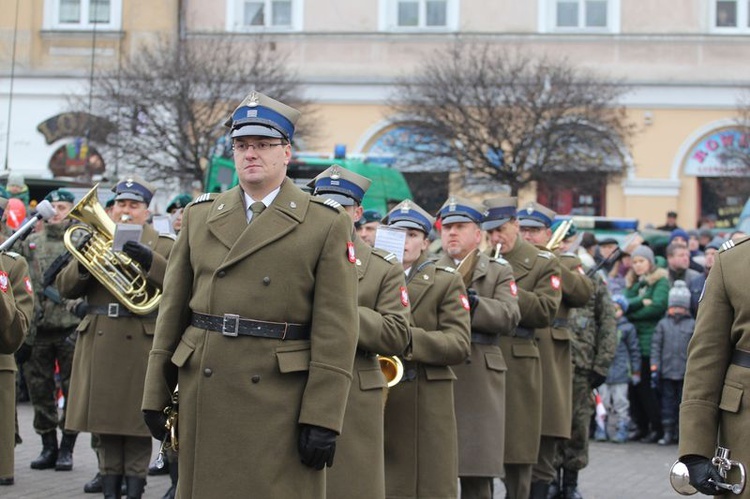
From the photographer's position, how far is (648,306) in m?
15.4

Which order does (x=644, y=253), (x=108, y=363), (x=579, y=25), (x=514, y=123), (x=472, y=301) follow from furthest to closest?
(x=579, y=25)
(x=514, y=123)
(x=644, y=253)
(x=108, y=363)
(x=472, y=301)

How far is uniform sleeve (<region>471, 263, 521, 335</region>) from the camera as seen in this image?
9023 millimetres

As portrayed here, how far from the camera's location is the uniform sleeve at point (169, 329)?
6.00m

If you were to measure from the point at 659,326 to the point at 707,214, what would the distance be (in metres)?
17.1

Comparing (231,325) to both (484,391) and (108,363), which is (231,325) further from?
(108,363)

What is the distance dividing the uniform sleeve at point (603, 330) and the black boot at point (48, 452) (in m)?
4.56

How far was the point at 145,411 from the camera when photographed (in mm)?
6012

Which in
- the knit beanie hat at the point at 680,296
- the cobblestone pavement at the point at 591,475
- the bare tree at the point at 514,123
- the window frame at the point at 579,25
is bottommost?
the cobblestone pavement at the point at 591,475

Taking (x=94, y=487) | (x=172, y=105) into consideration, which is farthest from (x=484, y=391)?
(x=172, y=105)

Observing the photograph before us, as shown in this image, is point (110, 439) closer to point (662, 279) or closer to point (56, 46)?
point (662, 279)

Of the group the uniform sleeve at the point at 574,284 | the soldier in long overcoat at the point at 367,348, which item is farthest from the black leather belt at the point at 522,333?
the soldier in long overcoat at the point at 367,348

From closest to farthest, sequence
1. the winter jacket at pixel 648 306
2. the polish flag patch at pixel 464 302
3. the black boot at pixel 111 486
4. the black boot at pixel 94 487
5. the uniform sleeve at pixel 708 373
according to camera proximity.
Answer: the uniform sleeve at pixel 708 373, the polish flag patch at pixel 464 302, the black boot at pixel 111 486, the black boot at pixel 94 487, the winter jacket at pixel 648 306

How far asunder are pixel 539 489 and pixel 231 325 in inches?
207

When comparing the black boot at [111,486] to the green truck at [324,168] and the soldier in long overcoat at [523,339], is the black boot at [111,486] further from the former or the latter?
the green truck at [324,168]
